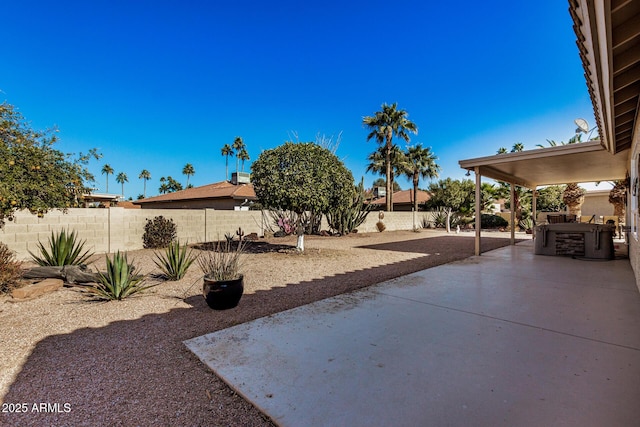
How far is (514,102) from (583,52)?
14.1 metres

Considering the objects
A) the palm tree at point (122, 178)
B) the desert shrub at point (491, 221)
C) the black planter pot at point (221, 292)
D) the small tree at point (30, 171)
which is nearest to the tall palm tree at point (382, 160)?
the desert shrub at point (491, 221)

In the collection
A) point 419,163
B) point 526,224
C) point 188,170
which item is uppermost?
point 188,170

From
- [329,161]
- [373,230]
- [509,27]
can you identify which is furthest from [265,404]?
[373,230]

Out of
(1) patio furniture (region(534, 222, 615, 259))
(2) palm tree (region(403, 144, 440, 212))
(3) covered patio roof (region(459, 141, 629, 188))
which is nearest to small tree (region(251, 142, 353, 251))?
(3) covered patio roof (region(459, 141, 629, 188))

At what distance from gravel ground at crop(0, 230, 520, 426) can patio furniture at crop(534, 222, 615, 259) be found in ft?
22.6

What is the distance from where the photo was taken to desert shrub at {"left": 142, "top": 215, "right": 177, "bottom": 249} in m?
11.3

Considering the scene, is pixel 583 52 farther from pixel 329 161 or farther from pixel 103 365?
pixel 329 161

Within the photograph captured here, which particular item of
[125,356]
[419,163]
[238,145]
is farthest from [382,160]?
[238,145]

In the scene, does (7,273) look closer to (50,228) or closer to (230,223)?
(50,228)

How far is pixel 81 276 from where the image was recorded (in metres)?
5.69

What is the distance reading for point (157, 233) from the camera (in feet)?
37.3

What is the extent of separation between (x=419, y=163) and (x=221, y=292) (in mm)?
25304

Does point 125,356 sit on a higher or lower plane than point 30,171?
lower

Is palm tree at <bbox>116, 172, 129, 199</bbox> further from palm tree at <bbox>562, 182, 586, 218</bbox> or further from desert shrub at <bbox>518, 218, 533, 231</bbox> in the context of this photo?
palm tree at <bbox>562, 182, 586, 218</bbox>
